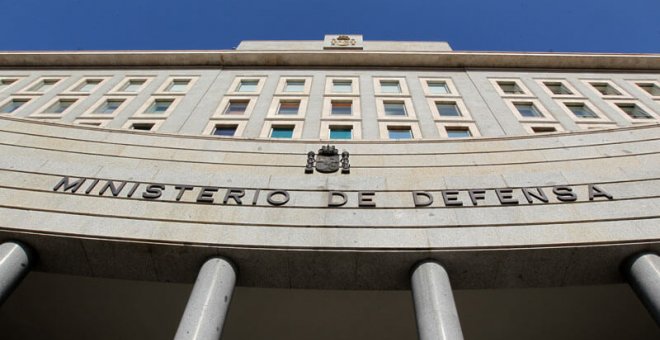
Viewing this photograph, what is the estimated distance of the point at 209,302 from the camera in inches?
337

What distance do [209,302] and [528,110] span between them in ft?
54.8

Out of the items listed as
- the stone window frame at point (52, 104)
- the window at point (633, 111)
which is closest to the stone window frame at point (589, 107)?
the window at point (633, 111)

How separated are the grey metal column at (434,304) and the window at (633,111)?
15.4 metres

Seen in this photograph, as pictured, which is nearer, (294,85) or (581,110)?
(581,110)

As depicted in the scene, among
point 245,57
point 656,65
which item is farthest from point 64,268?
point 656,65

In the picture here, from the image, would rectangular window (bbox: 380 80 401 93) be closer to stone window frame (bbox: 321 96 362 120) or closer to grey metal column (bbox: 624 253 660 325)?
stone window frame (bbox: 321 96 362 120)

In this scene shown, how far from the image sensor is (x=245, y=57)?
2347cm

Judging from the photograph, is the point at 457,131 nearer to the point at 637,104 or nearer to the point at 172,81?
the point at 637,104

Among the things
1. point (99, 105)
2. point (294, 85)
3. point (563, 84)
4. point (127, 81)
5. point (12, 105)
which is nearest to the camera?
point (99, 105)

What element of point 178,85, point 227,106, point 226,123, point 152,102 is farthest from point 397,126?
point 178,85

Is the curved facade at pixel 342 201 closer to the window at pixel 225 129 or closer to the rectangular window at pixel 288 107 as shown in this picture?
the window at pixel 225 129

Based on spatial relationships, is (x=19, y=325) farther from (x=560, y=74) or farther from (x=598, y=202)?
(x=560, y=74)

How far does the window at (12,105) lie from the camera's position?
20.3 meters

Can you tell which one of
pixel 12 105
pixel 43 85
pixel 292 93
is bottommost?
pixel 12 105
